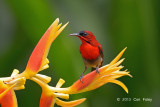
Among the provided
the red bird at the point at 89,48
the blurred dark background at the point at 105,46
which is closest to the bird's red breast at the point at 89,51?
the red bird at the point at 89,48

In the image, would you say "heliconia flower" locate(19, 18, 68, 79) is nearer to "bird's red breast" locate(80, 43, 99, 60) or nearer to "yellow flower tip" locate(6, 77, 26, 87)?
"yellow flower tip" locate(6, 77, 26, 87)

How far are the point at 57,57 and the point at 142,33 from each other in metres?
0.34

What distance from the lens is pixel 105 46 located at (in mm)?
1347

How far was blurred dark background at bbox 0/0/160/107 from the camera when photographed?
110 cm

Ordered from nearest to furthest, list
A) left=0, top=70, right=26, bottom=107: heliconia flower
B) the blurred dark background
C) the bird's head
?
left=0, top=70, right=26, bottom=107: heliconia flower
the bird's head
the blurred dark background

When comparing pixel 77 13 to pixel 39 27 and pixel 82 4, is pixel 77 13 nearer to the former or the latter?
pixel 82 4

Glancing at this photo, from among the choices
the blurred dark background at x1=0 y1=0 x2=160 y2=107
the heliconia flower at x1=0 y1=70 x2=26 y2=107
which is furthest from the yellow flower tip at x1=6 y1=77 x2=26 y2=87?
the blurred dark background at x1=0 y1=0 x2=160 y2=107

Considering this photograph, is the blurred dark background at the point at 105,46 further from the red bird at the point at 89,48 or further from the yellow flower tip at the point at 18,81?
the yellow flower tip at the point at 18,81

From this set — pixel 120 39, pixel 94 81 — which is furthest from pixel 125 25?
pixel 94 81

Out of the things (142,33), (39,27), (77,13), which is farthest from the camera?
(77,13)

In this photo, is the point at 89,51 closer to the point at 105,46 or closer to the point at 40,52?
the point at 40,52

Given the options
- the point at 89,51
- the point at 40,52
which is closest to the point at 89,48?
the point at 89,51

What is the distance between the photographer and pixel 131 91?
126 cm

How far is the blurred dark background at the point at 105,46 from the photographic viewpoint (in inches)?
43.1
